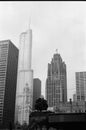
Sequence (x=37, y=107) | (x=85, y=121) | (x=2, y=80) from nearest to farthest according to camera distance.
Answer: (x=85, y=121) → (x=37, y=107) → (x=2, y=80)

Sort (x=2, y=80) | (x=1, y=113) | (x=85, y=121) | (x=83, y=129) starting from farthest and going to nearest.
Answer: (x=2, y=80)
(x=1, y=113)
(x=83, y=129)
(x=85, y=121)

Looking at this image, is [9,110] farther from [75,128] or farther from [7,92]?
[75,128]

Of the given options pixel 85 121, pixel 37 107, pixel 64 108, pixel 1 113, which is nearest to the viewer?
pixel 85 121

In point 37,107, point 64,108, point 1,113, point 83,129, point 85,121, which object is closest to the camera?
point 85,121

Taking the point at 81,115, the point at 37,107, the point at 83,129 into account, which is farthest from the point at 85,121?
the point at 37,107

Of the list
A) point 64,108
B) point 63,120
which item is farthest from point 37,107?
point 64,108

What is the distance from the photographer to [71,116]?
42.8 meters

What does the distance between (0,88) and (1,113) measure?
2302 cm

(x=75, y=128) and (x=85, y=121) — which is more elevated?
(x=85, y=121)

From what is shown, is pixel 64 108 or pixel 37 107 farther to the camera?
pixel 64 108

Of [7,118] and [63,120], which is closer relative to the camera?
[63,120]

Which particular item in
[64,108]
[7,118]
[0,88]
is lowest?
[7,118]

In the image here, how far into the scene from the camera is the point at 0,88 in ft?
628

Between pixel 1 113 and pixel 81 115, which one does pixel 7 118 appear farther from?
Answer: pixel 81 115
